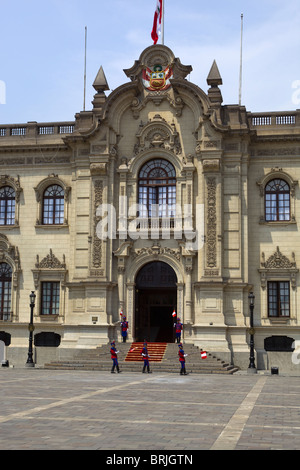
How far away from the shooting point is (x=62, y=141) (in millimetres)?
40375

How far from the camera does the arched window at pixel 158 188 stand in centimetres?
3869

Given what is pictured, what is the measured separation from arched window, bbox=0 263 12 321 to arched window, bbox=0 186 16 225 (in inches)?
112

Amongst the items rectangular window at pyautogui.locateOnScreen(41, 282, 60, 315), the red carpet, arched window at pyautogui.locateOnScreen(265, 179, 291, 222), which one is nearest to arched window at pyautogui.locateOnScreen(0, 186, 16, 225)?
rectangular window at pyautogui.locateOnScreen(41, 282, 60, 315)

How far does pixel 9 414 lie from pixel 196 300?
2273 centimetres

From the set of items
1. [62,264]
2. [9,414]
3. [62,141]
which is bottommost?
[9,414]

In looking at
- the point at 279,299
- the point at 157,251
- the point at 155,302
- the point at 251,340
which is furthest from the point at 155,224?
the point at 251,340

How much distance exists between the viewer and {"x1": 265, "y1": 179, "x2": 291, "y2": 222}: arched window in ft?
124

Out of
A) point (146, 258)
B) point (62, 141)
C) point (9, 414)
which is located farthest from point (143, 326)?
point (9, 414)

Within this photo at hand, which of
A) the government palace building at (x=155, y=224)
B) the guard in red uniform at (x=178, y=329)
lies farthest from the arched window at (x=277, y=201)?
the guard in red uniform at (x=178, y=329)

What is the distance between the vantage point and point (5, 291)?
1577 inches

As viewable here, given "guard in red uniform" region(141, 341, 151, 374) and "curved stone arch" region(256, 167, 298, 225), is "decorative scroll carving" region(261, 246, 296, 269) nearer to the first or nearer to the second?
"curved stone arch" region(256, 167, 298, 225)

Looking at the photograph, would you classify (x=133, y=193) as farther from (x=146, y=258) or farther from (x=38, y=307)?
(x=38, y=307)

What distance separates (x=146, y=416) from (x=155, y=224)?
24.1 meters

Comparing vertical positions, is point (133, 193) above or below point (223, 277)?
above
